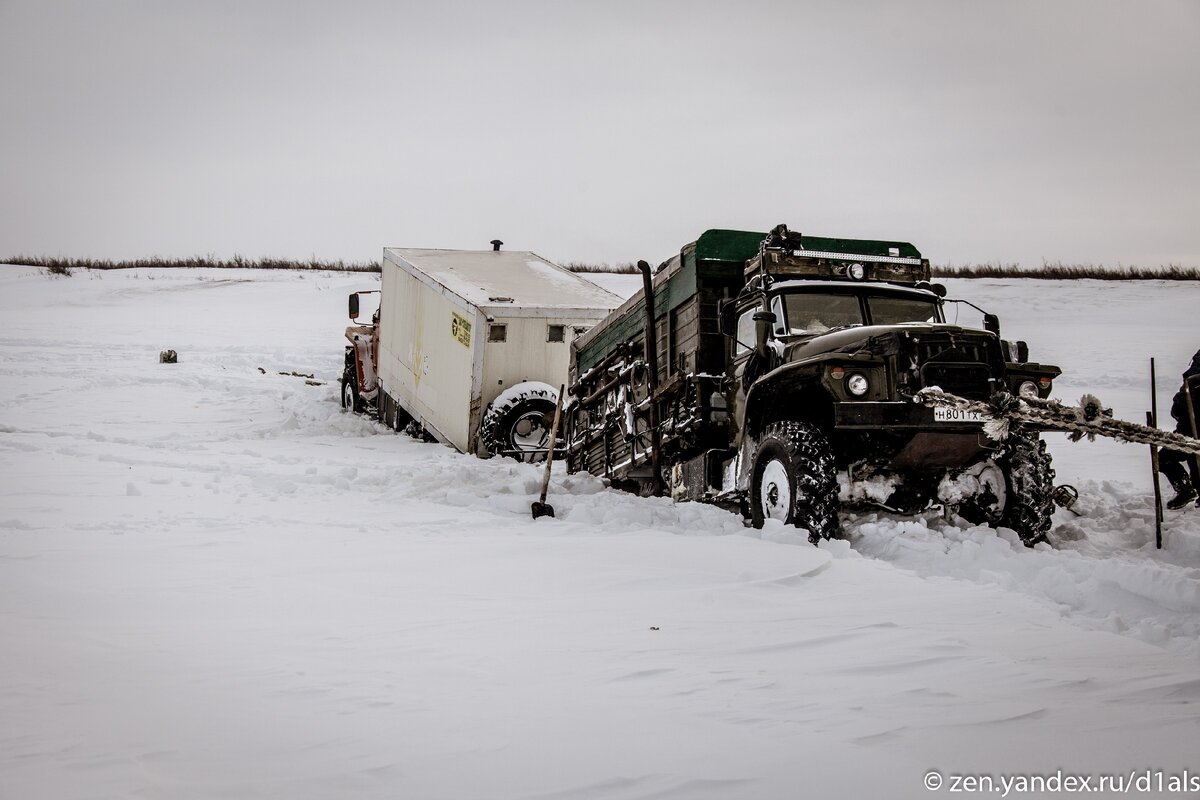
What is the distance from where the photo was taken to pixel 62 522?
6.03 m

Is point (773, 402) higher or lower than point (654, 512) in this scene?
higher

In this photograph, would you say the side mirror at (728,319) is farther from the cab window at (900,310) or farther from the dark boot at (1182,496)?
the dark boot at (1182,496)

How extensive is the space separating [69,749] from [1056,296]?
99.2ft

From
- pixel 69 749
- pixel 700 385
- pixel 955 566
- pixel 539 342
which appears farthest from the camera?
pixel 539 342

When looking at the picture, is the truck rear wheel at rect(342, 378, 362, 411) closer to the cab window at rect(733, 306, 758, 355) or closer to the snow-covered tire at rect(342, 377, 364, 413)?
the snow-covered tire at rect(342, 377, 364, 413)

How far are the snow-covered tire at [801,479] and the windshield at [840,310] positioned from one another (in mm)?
1010

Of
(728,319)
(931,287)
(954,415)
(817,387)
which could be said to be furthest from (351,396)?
(954,415)

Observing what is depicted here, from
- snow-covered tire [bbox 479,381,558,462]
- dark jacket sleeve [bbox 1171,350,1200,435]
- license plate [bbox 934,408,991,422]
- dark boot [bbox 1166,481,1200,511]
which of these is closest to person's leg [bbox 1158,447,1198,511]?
dark boot [bbox 1166,481,1200,511]

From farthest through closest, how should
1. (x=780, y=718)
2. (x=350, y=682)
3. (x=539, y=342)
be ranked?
(x=539, y=342), (x=350, y=682), (x=780, y=718)

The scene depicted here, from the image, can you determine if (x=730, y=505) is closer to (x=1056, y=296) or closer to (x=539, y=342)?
(x=539, y=342)

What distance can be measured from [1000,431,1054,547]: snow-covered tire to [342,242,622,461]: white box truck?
6.58 m

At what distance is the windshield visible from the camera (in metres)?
7.26

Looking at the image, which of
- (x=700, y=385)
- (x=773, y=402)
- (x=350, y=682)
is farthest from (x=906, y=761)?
(x=700, y=385)

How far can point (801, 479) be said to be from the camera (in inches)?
243
